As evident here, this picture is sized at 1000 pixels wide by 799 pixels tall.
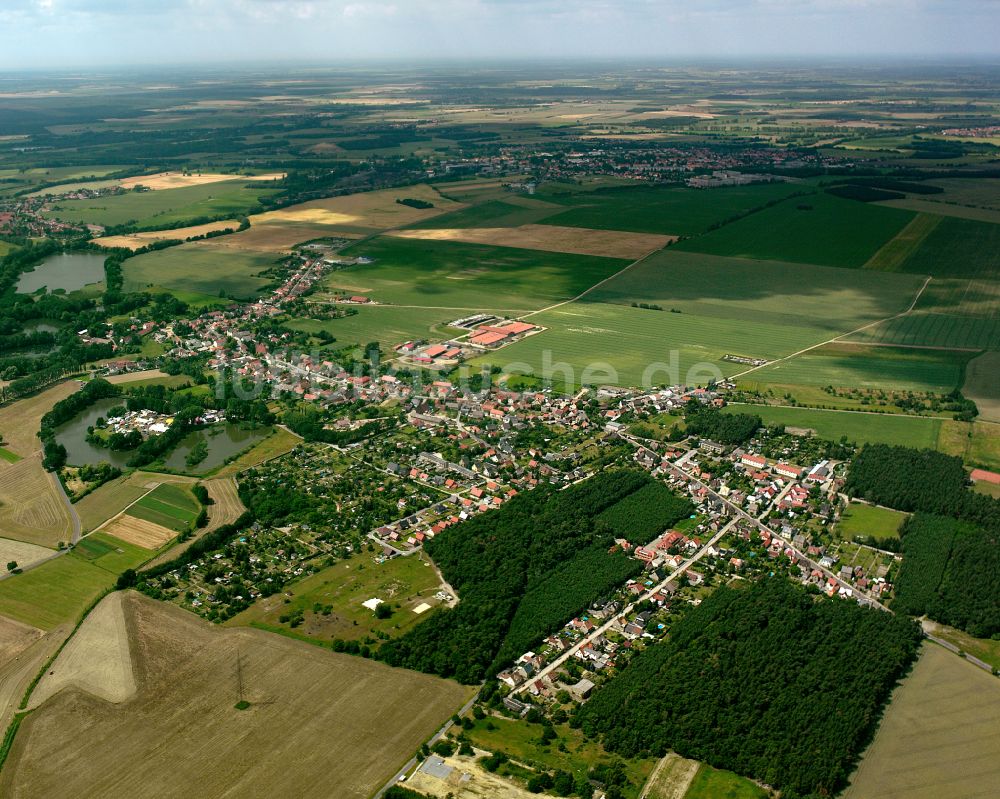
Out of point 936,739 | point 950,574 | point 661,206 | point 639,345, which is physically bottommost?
point 936,739

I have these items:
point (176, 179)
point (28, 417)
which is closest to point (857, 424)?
point (28, 417)

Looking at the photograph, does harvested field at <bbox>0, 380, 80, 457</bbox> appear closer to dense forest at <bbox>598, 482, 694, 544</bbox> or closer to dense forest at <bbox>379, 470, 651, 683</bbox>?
dense forest at <bbox>379, 470, 651, 683</bbox>

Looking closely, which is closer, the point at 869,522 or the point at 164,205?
the point at 869,522

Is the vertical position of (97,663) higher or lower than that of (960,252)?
lower

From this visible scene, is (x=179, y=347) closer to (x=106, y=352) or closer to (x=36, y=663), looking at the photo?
(x=106, y=352)

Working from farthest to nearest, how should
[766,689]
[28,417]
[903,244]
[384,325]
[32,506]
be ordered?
[903,244]
[384,325]
[28,417]
[32,506]
[766,689]

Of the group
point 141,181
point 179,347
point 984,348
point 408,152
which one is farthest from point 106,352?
Answer: point 408,152

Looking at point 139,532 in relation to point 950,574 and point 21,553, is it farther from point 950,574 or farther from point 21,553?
point 950,574

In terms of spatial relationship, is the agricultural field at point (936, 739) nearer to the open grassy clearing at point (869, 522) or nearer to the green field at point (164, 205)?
the open grassy clearing at point (869, 522)
